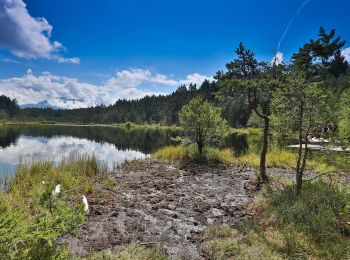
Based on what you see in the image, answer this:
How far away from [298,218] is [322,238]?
37.7 inches

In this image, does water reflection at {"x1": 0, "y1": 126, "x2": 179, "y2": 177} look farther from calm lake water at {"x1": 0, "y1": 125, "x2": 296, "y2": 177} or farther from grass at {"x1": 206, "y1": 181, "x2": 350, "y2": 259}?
grass at {"x1": 206, "y1": 181, "x2": 350, "y2": 259}

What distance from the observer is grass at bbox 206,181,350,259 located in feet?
16.6

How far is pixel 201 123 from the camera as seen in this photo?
18.0 meters

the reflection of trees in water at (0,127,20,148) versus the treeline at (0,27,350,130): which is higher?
the treeline at (0,27,350,130)

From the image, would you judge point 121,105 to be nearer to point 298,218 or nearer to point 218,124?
point 218,124

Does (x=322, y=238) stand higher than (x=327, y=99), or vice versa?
(x=327, y=99)

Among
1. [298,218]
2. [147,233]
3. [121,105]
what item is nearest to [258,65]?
[298,218]

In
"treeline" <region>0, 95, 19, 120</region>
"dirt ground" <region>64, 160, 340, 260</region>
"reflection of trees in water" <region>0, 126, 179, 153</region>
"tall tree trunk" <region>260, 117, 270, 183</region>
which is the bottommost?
"reflection of trees in water" <region>0, 126, 179, 153</region>

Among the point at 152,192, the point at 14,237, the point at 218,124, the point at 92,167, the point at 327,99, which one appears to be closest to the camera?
the point at 14,237

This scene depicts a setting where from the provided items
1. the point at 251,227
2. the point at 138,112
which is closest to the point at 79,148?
the point at 251,227

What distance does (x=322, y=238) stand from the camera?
5.42 m

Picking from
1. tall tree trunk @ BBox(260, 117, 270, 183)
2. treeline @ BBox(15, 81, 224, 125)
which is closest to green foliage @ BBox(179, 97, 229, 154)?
tall tree trunk @ BBox(260, 117, 270, 183)

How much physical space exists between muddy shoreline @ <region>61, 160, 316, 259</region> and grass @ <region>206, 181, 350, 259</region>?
0.58m

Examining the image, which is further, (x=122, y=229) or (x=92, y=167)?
(x=92, y=167)
